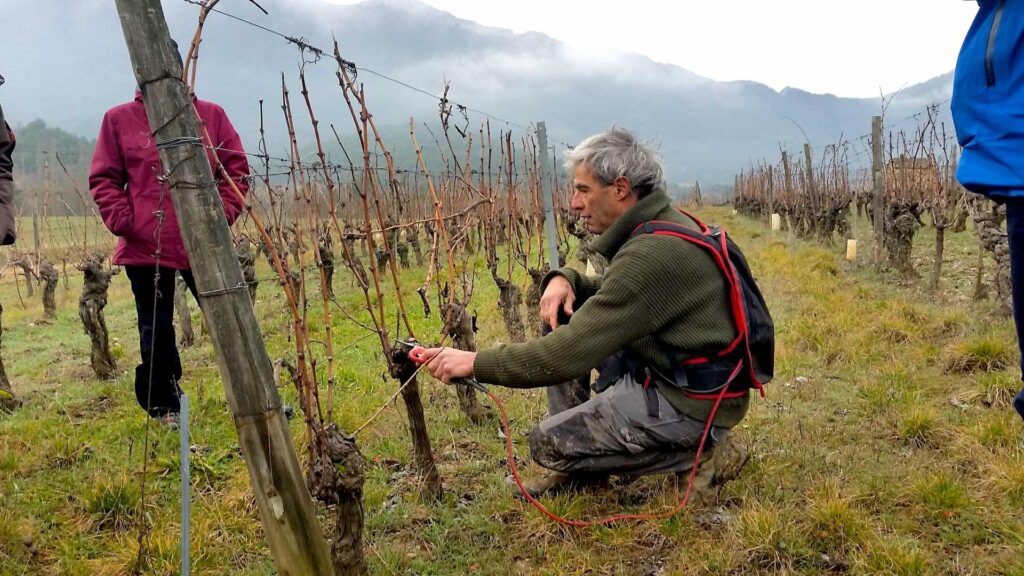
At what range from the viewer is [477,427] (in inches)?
139

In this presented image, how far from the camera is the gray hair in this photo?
2.21 metres

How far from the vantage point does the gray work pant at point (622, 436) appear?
7.47 feet

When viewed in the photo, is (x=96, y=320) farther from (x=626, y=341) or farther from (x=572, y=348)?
(x=626, y=341)

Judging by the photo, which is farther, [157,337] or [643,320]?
[157,337]

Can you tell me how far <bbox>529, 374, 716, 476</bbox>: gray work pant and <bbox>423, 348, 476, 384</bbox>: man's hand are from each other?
1.95ft

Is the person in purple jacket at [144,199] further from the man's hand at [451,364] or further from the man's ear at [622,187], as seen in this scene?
the man's ear at [622,187]

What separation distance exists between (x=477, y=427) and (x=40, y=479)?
214 centimetres

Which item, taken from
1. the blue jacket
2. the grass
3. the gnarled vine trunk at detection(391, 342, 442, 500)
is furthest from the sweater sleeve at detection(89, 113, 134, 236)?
the blue jacket

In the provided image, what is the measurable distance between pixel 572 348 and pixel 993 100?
1.22 m

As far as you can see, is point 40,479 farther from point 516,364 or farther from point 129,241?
point 516,364

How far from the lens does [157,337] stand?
3.13 metres

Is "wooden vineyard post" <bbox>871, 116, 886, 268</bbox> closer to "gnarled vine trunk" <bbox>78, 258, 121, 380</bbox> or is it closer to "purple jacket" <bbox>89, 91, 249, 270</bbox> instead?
"purple jacket" <bbox>89, 91, 249, 270</bbox>

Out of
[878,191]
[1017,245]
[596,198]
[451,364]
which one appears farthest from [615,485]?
[878,191]

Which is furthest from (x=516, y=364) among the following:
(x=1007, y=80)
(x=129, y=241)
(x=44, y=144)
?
(x=44, y=144)
